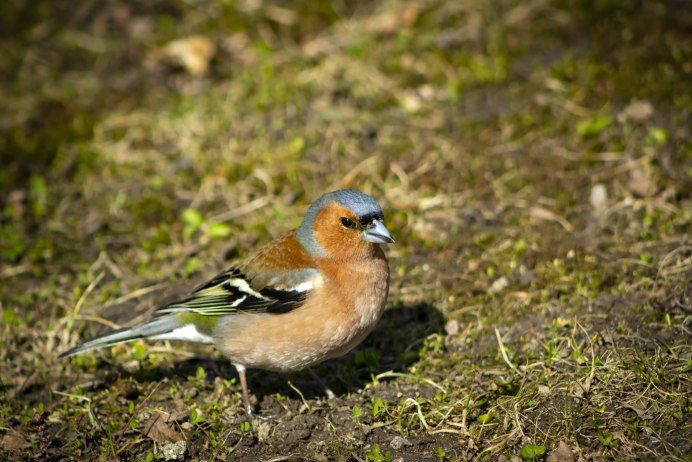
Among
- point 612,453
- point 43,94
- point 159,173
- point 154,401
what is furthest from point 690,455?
point 43,94

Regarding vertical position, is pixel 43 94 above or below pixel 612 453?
above

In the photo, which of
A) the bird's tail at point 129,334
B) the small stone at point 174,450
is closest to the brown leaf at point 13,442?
the bird's tail at point 129,334

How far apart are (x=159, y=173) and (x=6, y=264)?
1629mm

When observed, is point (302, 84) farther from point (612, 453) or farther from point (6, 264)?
point (612, 453)

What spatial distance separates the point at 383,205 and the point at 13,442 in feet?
11.1

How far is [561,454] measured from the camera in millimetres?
3848

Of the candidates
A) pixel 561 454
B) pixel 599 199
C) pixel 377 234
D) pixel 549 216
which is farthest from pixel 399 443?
pixel 599 199

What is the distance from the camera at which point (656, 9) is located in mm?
7656

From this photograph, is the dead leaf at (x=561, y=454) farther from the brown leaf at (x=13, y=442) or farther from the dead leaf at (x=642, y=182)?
the brown leaf at (x=13, y=442)

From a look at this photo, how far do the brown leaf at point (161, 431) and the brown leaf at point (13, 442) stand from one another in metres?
0.75

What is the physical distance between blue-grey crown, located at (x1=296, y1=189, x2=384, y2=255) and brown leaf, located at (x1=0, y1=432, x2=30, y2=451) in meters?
2.12

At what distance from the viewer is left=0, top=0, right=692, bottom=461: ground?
171 inches

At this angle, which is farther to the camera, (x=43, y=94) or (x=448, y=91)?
(x=43, y=94)

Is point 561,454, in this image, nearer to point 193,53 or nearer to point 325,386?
point 325,386
